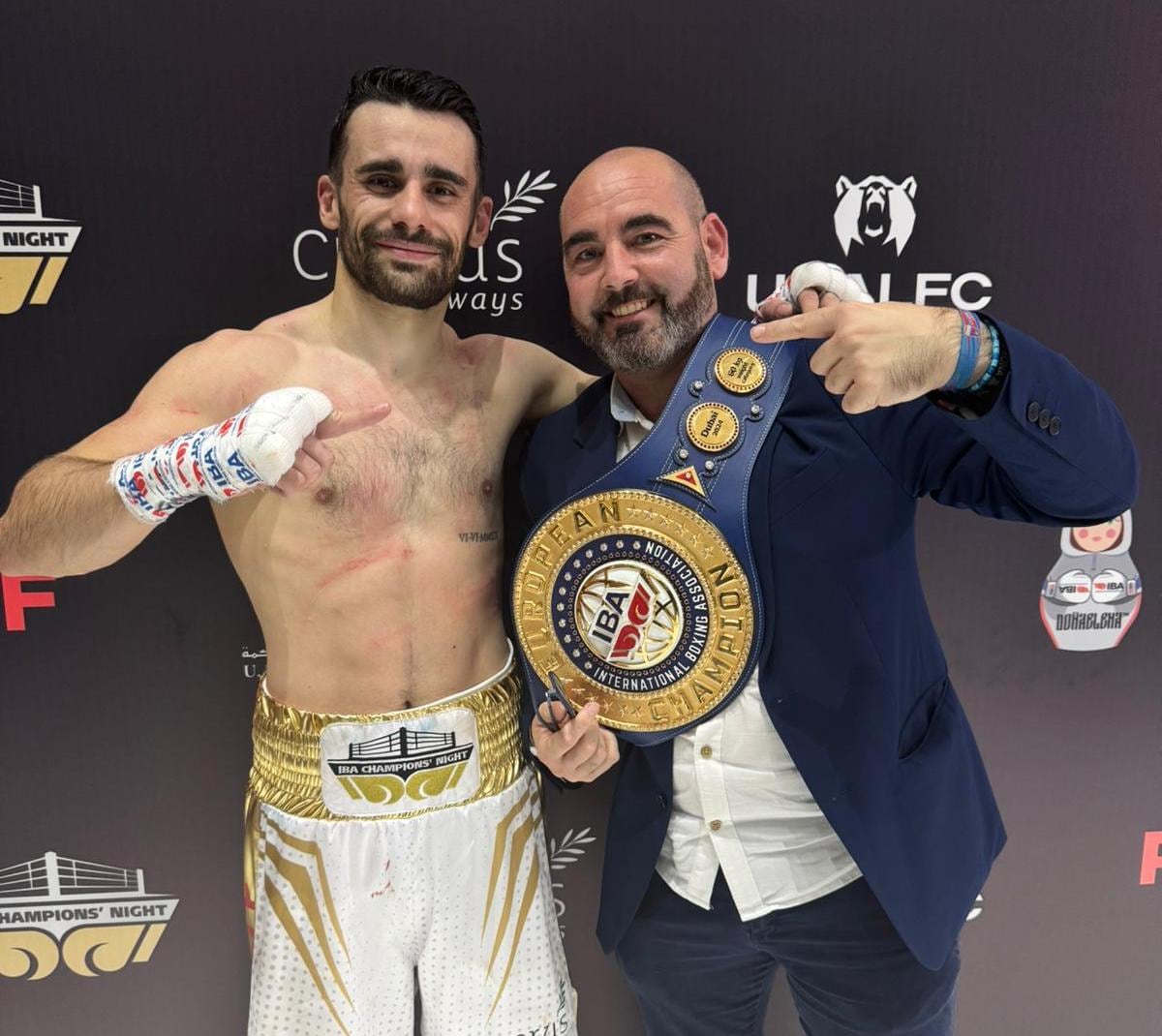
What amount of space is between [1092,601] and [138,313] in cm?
221

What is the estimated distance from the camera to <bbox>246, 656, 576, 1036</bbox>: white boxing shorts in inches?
61.5

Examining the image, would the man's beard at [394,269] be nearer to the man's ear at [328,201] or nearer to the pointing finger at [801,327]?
the man's ear at [328,201]

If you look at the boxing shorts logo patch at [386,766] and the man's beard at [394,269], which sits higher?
the man's beard at [394,269]

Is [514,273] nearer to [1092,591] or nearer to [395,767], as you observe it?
[395,767]

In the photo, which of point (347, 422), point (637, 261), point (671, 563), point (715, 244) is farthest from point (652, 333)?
point (347, 422)

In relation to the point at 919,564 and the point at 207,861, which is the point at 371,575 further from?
the point at 919,564

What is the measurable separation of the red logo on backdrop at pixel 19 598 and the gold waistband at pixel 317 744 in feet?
1.90

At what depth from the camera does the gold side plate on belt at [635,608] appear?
140 centimetres

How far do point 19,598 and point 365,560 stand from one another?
2.87 ft

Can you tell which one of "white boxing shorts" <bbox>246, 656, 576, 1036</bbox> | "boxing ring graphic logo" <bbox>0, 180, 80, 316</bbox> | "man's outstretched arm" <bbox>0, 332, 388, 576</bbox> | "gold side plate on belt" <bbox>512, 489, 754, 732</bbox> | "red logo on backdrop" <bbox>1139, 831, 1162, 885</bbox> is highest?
"boxing ring graphic logo" <bbox>0, 180, 80, 316</bbox>

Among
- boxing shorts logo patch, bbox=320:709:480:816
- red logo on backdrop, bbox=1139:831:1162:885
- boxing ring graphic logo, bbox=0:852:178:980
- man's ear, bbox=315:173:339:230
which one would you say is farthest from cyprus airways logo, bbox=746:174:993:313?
boxing ring graphic logo, bbox=0:852:178:980

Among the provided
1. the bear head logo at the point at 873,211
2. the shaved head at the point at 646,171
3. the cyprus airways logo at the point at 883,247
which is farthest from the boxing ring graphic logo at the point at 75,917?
the bear head logo at the point at 873,211

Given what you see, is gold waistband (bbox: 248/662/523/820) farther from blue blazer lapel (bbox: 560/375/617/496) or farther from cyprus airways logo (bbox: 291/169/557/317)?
cyprus airways logo (bbox: 291/169/557/317)

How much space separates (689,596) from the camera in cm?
142
